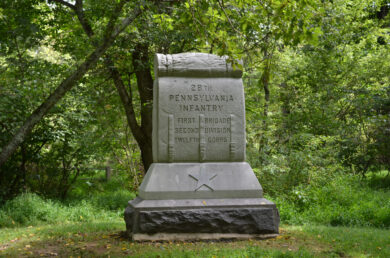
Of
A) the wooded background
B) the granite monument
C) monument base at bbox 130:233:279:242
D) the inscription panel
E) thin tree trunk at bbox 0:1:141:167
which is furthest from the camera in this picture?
the wooded background

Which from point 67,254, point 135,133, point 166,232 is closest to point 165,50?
point 135,133

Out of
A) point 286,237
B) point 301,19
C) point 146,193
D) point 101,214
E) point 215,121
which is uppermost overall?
point 301,19

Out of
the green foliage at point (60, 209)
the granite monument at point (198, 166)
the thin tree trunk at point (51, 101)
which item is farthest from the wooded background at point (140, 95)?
the granite monument at point (198, 166)

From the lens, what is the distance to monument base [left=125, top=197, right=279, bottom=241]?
19.4ft

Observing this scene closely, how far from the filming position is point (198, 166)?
6.57 metres

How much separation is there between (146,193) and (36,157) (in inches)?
203

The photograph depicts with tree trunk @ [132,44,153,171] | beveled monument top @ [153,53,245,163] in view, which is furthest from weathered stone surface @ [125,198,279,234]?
tree trunk @ [132,44,153,171]

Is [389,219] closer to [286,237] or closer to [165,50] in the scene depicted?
[286,237]

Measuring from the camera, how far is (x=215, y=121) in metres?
6.74

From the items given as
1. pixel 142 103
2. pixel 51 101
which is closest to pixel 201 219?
pixel 51 101

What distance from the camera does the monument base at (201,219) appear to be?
19.4 feet

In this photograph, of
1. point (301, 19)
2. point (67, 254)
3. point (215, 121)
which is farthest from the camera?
point (215, 121)

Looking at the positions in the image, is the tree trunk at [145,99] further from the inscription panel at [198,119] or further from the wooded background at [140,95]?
the inscription panel at [198,119]

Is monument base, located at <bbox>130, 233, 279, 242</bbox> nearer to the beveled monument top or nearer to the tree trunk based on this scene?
the beveled monument top
